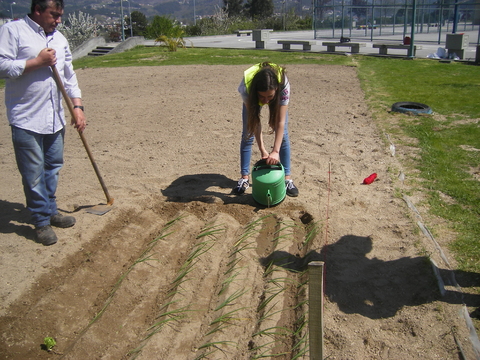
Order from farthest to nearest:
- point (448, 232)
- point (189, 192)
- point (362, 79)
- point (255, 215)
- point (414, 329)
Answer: point (362, 79), point (189, 192), point (255, 215), point (448, 232), point (414, 329)

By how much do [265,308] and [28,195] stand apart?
229 cm

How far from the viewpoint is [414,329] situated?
315 cm

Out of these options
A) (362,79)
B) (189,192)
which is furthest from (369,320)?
(362,79)

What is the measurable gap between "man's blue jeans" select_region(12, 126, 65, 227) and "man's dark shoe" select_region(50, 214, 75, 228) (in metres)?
0.05

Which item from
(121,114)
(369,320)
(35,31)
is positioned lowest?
(369,320)

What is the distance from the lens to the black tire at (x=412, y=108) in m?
8.23

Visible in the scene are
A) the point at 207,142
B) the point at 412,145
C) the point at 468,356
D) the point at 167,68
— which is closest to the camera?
the point at 468,356

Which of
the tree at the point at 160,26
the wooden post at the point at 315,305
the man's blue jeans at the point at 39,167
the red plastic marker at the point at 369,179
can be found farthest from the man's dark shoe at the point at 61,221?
the tree at the point at 160,26

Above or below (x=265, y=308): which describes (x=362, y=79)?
above

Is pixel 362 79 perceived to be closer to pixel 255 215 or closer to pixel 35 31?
pixel 255 215

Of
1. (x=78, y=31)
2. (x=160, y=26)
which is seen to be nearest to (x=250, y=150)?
(x=160, y=26)

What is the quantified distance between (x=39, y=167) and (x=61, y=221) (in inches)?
25.5

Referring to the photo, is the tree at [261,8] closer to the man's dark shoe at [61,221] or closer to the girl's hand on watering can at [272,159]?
the girl's hand on watering can at [272,159]

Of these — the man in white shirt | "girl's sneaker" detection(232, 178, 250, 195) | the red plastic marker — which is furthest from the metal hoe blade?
the red plastic marker
